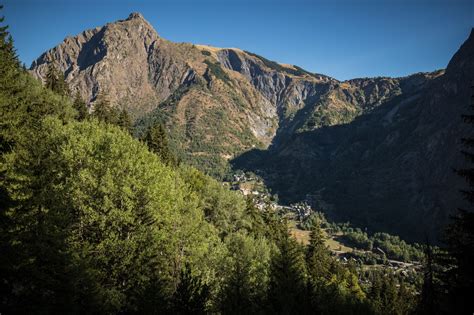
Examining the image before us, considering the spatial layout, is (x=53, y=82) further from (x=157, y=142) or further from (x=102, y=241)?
(x=102, y=241)

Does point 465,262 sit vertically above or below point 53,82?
below

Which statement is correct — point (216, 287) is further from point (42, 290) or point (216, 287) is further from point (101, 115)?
point (101, 115)

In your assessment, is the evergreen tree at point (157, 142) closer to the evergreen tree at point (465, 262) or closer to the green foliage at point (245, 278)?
the green foliage at point (245, 278)

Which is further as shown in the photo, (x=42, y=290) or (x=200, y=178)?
(x=200, y=178)

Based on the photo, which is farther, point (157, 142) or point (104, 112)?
point (104, 112)

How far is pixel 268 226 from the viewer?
269 ft

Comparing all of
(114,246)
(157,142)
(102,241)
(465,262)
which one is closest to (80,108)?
(157,142)

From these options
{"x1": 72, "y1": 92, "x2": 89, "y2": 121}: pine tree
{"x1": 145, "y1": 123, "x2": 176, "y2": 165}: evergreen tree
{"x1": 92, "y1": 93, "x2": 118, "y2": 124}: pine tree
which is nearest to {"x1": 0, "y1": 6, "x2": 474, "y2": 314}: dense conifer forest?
{"x1": 145, "y1": 123, "x2": 176, "y2": 165}: evergreen tree

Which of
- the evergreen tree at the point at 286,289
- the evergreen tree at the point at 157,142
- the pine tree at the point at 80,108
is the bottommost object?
the evergreen tree at the point at 286,289

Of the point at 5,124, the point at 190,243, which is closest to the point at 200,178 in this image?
the point at 190,243

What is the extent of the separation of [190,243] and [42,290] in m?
18.2

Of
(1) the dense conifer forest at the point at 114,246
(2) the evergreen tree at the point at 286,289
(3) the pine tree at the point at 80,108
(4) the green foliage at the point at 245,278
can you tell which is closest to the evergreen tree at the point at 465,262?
(1) the dense conifer forest at the point at 114,246

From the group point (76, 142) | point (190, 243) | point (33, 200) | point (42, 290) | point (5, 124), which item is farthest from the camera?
point (190, 243)

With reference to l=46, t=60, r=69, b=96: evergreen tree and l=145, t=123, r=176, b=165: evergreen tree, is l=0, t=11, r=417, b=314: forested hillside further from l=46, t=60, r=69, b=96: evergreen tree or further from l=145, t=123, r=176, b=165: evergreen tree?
l=46, t=60, r=69, b=96: evergreen tree
